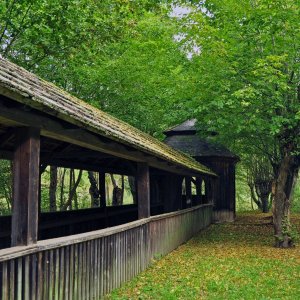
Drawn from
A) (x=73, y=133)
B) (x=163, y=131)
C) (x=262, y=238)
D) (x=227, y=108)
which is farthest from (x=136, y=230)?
(x=163, y=131)

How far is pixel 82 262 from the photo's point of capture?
271 inches

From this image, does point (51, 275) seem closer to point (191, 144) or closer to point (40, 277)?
point (40, 277)

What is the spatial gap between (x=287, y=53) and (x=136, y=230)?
7297 mm

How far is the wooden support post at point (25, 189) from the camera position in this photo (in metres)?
5.36

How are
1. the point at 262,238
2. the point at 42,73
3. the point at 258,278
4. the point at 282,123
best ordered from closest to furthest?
the point at 258,278
the point at 282,123
the point at 262,238
the point at 42,73

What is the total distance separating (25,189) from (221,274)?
610cm

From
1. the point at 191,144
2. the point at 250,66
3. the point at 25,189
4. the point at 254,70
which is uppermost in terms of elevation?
the point at 250,66

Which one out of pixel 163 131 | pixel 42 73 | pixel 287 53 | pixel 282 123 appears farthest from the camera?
pixel 163 131

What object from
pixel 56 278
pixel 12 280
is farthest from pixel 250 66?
pixel 12 280

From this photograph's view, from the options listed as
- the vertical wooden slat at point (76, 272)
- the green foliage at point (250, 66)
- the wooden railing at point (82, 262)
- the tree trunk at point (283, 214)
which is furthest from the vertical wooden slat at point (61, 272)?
the tree trunk at point (283, 214)

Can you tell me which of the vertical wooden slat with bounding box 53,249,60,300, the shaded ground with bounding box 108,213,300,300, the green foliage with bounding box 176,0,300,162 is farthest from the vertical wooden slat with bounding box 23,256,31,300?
the green foliage with bounding box 176,0,300,162

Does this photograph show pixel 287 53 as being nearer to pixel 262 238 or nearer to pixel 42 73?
pixel 262 238

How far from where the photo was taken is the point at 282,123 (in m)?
14.0

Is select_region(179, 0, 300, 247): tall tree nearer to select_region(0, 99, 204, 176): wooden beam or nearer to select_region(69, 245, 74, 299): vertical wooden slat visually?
select_region(0, 99, 204, 176): wooden beam
